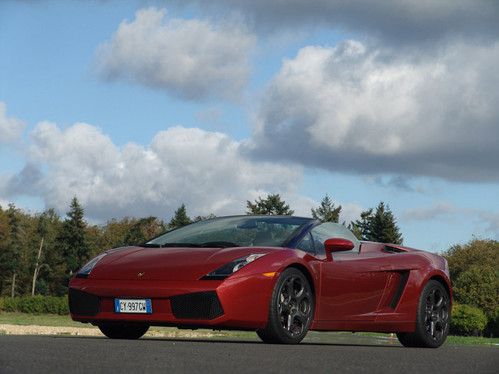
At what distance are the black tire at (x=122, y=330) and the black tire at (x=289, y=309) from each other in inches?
64.6

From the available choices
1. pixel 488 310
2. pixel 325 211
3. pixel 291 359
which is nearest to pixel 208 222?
pixel 291 359

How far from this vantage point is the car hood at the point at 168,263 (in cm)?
723

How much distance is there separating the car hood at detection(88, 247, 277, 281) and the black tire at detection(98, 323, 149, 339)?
86 centimetres

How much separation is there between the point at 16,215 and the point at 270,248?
8696cm

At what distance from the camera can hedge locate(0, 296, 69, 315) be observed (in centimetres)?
7569

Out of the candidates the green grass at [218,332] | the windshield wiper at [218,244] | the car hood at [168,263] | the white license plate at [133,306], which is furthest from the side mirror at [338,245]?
the green grass at [218,332]

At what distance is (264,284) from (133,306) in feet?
4.02

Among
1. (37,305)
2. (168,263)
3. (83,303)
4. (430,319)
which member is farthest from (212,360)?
(37,305)

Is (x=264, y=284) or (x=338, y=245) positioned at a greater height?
(x=338, y=245)

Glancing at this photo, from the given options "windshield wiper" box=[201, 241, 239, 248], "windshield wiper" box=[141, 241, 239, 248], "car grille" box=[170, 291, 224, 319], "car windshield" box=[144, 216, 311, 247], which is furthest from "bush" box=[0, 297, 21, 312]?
"car grille" box=[170, 291, 224, 319]

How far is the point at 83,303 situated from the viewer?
7.57m

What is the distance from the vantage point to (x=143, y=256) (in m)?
7.73

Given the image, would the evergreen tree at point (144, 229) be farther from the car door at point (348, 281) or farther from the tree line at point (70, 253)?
the car door at point (348, 281)

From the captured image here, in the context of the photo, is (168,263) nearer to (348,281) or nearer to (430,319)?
(348,281)
